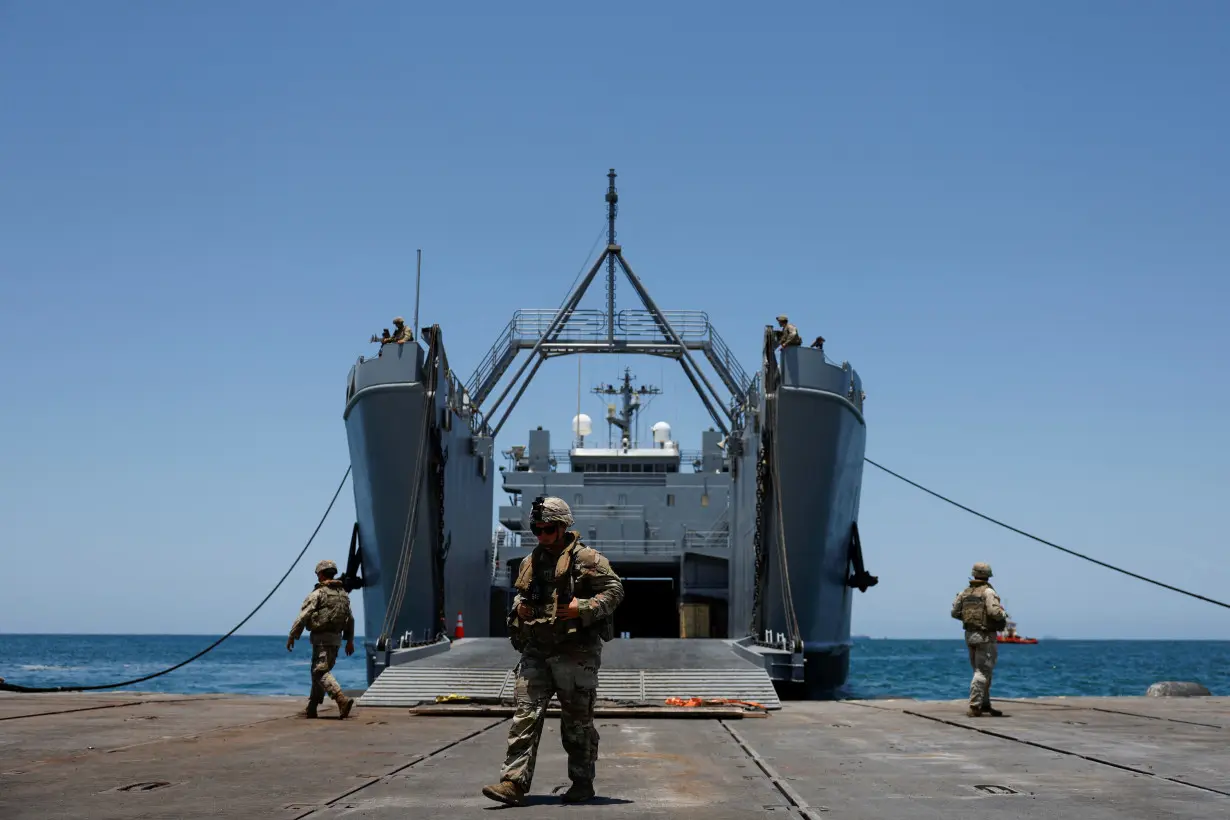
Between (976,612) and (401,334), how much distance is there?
12556 millimetres

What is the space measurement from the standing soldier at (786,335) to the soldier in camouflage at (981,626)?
8943 mm

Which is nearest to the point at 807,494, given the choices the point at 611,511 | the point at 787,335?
the point at 787,335

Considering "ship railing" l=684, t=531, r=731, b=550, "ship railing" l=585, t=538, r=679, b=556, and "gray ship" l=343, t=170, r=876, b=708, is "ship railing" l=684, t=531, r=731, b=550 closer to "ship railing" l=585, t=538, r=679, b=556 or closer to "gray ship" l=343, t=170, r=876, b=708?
"ship railing" l=585, t=538, r=679, b=556

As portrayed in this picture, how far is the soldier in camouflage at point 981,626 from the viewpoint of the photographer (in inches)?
519

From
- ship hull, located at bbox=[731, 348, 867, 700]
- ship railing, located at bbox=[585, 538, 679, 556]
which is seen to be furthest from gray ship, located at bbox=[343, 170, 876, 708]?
ship railing, located at bbox=[585, 538, 679, 556]

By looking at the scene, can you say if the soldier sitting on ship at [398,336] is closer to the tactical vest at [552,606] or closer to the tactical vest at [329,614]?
the tactical vest at [329,614]

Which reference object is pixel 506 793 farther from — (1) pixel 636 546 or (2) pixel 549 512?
(1) pixel 636 546

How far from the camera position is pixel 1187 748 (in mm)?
9367

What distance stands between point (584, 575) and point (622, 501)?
3131 cm

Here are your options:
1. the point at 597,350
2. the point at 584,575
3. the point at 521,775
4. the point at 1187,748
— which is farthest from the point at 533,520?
the point at 597,350

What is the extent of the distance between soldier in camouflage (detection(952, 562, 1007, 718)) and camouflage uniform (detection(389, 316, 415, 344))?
39.8 ft

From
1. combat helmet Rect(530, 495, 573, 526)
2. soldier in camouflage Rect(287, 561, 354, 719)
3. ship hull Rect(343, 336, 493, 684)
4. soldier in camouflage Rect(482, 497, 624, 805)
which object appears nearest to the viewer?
soldier in camouflage Rect(482, 497, 624, 805)

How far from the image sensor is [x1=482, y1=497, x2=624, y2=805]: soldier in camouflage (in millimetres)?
6582

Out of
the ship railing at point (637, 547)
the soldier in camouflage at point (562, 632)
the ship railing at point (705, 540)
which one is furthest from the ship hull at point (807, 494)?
the soldier in camouflage at point (562, 632)
